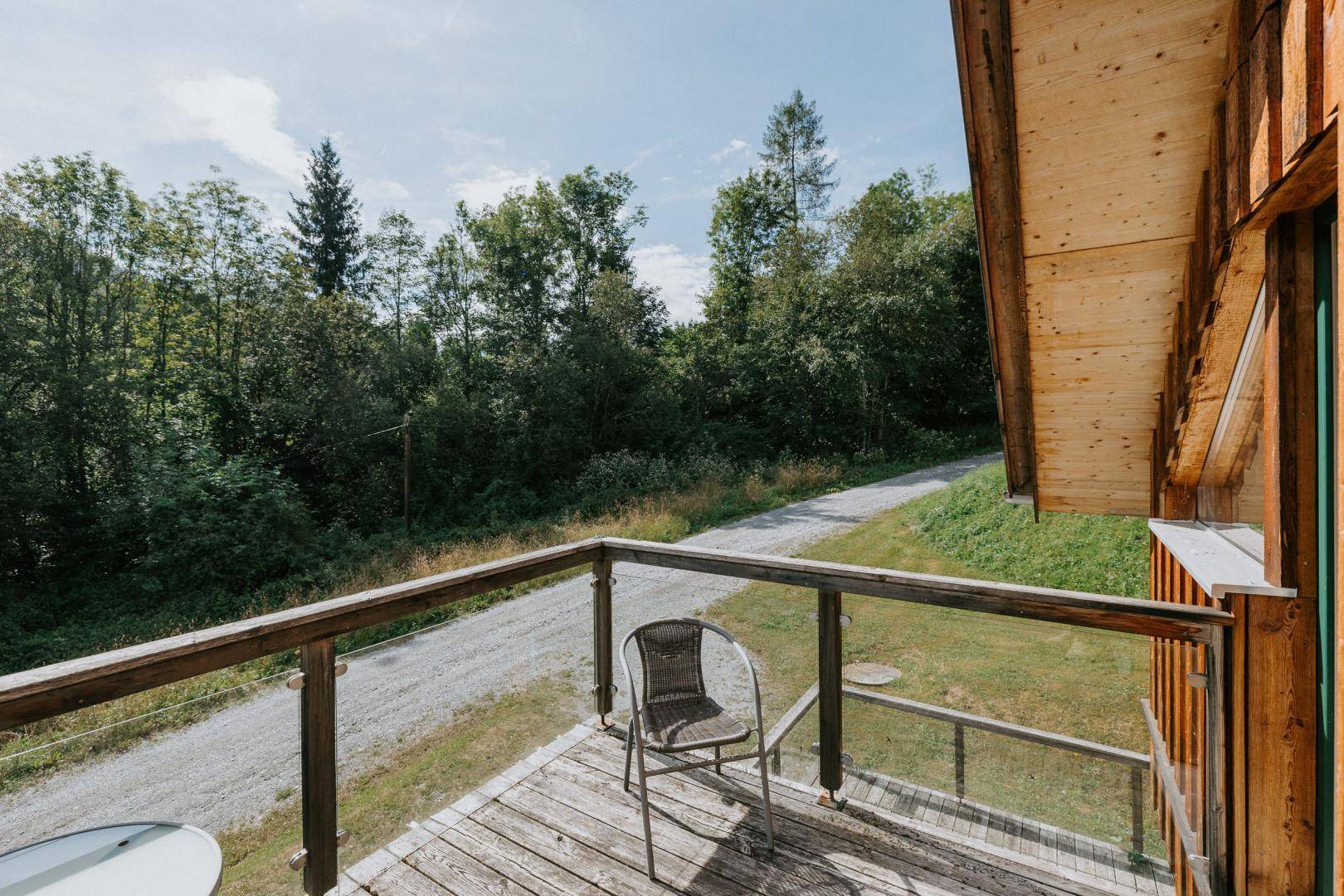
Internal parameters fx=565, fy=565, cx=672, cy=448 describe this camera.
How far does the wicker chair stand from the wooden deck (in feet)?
0.28

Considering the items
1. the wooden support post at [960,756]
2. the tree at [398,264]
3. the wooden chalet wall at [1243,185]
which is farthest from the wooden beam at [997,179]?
the tree at [398,264]

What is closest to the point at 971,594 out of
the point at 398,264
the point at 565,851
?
the point at 565,851

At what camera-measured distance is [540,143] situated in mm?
17000

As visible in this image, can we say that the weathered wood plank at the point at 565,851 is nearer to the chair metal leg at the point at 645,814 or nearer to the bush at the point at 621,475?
the chair metal leg at the point at 645,814

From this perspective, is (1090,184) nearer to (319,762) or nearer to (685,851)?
(685,851)

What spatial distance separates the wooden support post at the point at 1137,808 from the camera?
1905 mm

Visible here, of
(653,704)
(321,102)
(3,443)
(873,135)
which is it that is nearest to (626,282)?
(321,102)

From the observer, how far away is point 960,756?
87.9 inches

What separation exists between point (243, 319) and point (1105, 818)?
1696cm

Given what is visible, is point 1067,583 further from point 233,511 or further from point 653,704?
point 233,511

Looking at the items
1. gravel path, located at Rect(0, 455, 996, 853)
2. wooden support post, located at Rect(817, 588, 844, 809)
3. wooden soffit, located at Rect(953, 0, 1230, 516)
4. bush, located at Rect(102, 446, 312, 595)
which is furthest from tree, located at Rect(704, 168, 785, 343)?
wooden support post, located at Rect(817, 588, 844, 809)

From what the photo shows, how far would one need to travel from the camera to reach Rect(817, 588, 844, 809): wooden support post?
2.35m

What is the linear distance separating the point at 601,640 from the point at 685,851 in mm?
1116

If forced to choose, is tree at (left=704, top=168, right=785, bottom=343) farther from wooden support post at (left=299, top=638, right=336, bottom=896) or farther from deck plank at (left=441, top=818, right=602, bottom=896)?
wooden support post at (left=299, top=638, right=336, bottom=896)
